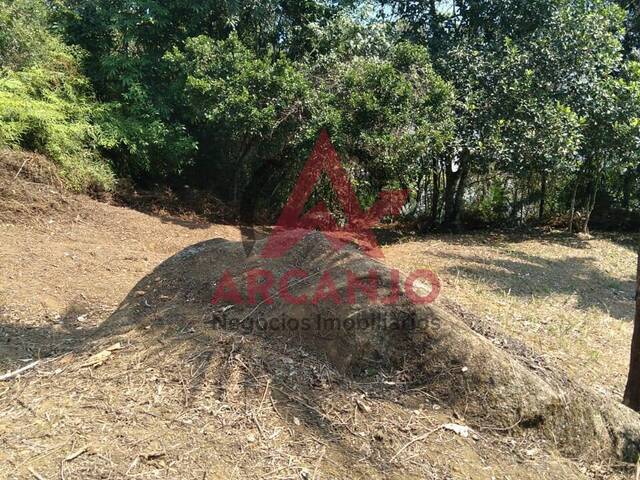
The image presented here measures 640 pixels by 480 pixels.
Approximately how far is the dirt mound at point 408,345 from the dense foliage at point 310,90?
467 centimetres

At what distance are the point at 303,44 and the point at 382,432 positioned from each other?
8.56m

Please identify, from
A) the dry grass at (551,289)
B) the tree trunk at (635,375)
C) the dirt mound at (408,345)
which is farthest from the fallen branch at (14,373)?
the tree trunk at (635,375)

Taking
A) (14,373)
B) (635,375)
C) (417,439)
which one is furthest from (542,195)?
(14,373)

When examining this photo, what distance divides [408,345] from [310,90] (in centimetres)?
603

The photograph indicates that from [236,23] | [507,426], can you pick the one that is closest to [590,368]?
[507,426]

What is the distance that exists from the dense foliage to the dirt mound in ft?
15.3

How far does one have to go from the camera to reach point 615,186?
36.8 ft

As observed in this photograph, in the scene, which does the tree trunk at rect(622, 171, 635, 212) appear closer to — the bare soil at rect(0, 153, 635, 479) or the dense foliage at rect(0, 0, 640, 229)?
the dense foliage at rect(0, 0, 640, 229)

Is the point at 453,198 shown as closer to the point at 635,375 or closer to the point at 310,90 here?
the point at 310,90

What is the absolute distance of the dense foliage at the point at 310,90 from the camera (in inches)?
309

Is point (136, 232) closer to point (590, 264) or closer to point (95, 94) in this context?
point (95, 94)

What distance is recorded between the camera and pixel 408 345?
2.93 metres

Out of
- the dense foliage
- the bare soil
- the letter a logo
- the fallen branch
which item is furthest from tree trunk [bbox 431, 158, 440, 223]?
the fallen branch

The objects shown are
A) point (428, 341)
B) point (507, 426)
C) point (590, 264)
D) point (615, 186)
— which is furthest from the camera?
point (615, 186)
